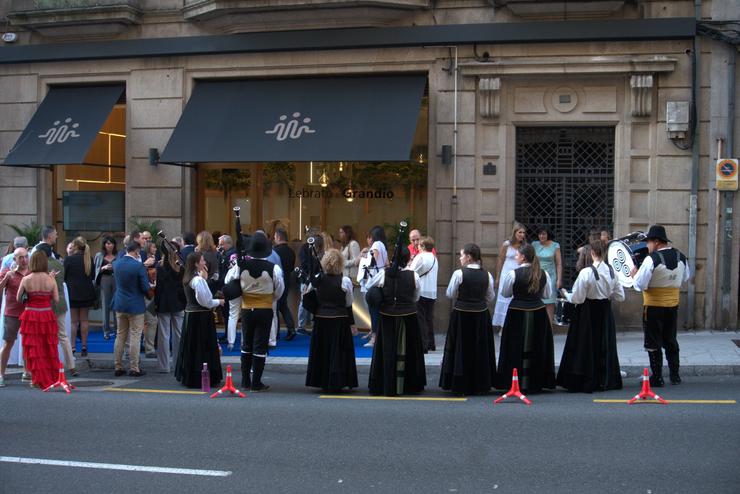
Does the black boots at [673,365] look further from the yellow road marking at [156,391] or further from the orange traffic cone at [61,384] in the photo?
the orange traffic cone at [61,384]

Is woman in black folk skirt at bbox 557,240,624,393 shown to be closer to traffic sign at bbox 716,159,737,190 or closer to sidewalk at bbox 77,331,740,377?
sidewalk at bbox 77,331,740,377

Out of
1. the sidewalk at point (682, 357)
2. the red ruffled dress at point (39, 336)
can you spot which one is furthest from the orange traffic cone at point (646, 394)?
the red ruffled dress at point (39, 336)

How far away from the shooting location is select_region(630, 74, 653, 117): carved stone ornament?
1514 centimetres

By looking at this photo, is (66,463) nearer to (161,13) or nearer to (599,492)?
(599,492)

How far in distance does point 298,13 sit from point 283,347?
19.2 feet

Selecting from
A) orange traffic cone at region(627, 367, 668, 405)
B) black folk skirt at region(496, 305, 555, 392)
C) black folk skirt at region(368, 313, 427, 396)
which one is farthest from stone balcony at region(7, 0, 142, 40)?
orange traffic cone at region(627, 367, 668, 405)

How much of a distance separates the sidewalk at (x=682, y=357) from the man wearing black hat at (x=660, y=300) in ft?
2.90

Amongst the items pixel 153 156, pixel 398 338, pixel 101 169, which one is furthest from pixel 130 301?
pixel 101 169

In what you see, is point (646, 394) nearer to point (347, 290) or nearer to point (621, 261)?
point (621, 261)

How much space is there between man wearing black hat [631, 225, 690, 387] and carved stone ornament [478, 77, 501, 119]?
5.01 m

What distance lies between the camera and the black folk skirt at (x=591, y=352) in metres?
10.9

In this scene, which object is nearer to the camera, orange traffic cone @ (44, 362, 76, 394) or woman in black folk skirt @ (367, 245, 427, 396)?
woman in black folk skirt @ (367, 245, 427, 396)

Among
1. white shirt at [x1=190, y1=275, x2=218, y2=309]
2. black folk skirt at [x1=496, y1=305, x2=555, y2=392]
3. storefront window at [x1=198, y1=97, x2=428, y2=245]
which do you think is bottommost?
black folk skirt at [x1=496, y1=305, x2=555, y2=392]

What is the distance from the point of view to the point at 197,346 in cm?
1166
